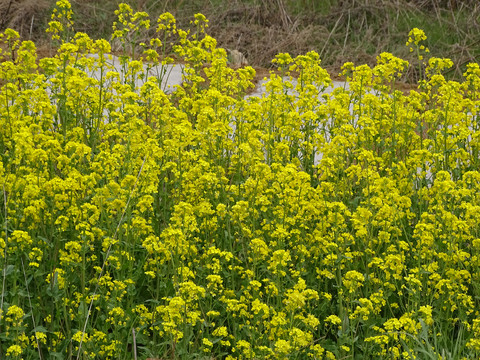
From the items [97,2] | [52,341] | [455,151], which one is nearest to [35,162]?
[52,341]

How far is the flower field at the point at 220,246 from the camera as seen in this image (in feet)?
11.9

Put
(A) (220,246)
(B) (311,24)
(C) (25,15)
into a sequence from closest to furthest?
(A) (220,246), (B) (311,24), (C) (25,15)

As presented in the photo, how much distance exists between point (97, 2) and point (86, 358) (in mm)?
10612

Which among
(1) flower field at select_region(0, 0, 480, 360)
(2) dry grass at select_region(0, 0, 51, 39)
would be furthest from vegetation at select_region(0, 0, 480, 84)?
(1) flower field at select_region(0, 0, 480, 360)

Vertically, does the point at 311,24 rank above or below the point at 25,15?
above

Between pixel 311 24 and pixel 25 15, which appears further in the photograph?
pixel 25 15

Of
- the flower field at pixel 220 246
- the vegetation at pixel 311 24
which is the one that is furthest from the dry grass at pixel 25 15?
the flower field at pixel 220 246

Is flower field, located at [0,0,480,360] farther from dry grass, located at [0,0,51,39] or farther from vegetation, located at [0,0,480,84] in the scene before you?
dry grass, located at [0,0,51,39]

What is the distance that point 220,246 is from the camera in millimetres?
4473

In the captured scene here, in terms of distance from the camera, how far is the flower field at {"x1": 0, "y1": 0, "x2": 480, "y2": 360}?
363cm

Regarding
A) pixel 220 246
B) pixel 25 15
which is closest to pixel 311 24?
pixel 25 15

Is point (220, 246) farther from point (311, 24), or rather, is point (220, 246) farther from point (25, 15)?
point (25, 15)

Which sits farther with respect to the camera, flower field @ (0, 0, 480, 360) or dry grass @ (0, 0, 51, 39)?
dry grass @ (0, 0, 51, 39)

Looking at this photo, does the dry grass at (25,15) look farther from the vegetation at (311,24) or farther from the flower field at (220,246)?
the flower field at (220,246)
